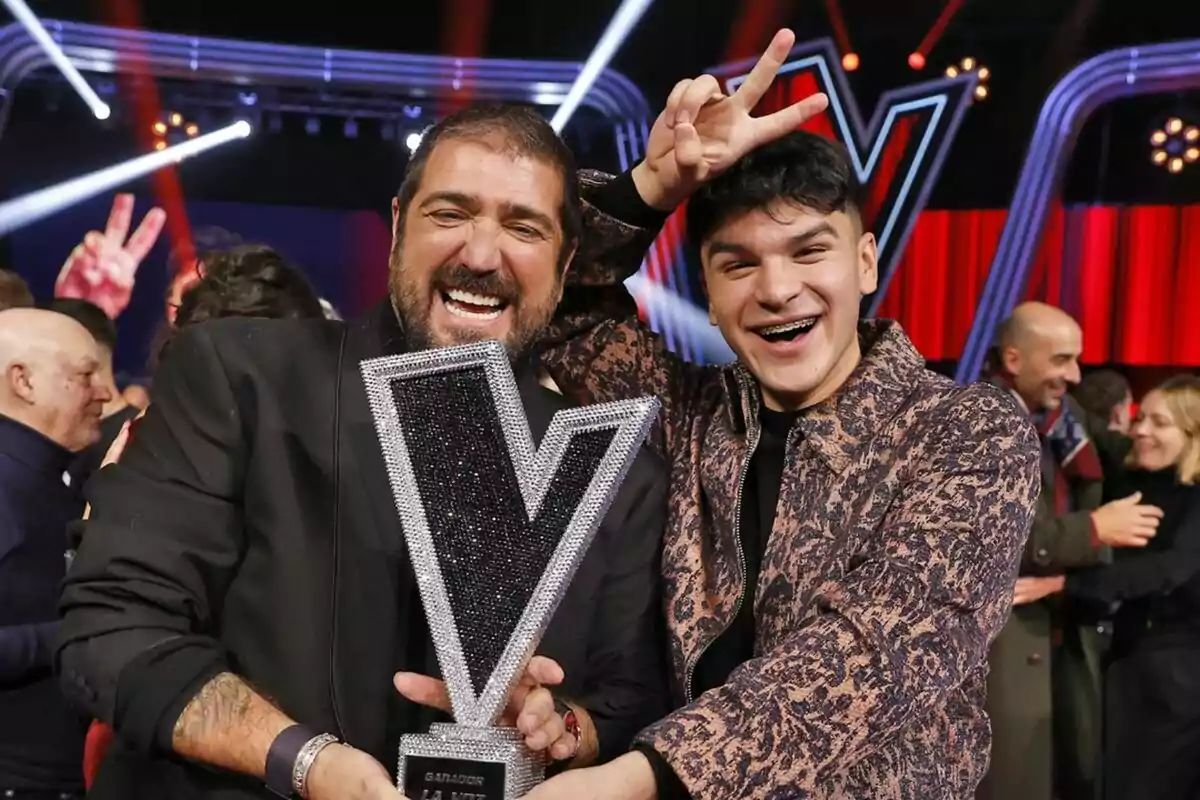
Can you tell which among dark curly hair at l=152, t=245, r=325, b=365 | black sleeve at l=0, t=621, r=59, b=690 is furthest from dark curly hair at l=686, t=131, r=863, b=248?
black sleeve at l=0, t=621, r=59, b=690

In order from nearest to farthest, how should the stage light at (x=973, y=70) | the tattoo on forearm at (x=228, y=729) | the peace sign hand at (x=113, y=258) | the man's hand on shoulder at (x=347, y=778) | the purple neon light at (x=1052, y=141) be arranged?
the man's hand on shoulder at (x=347, y=778) → the tattoo on forearm at (x=228, y=729) → the purple neon light at (x=1052, y=141) → the stage light at (x=973, y=70) → the peace sign hand at (x=113, y=258)

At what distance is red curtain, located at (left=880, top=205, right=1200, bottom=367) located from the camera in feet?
22.7

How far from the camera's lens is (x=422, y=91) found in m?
7.23

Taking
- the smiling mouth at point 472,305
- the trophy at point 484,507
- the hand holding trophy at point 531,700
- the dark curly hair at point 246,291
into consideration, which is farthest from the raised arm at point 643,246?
the dark curly hair at point 246,291

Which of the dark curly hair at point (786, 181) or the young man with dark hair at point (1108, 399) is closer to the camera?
the dark curly hair at point (786, 181)

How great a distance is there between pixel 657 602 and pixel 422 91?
6.09 m

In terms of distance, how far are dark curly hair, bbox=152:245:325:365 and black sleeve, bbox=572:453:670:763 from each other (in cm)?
114

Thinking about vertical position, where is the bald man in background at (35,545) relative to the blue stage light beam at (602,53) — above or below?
below

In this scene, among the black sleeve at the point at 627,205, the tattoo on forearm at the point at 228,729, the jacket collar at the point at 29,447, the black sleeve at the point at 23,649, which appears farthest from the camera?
the jacket collar at the point at 29,447

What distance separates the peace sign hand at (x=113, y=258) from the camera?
710 cm

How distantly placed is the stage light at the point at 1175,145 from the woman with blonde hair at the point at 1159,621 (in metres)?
3.25

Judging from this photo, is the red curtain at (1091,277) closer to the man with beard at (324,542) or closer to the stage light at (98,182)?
the stage light at (98,182)

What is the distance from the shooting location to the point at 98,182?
716cm

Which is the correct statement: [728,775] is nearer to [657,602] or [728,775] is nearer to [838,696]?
[838,696]
